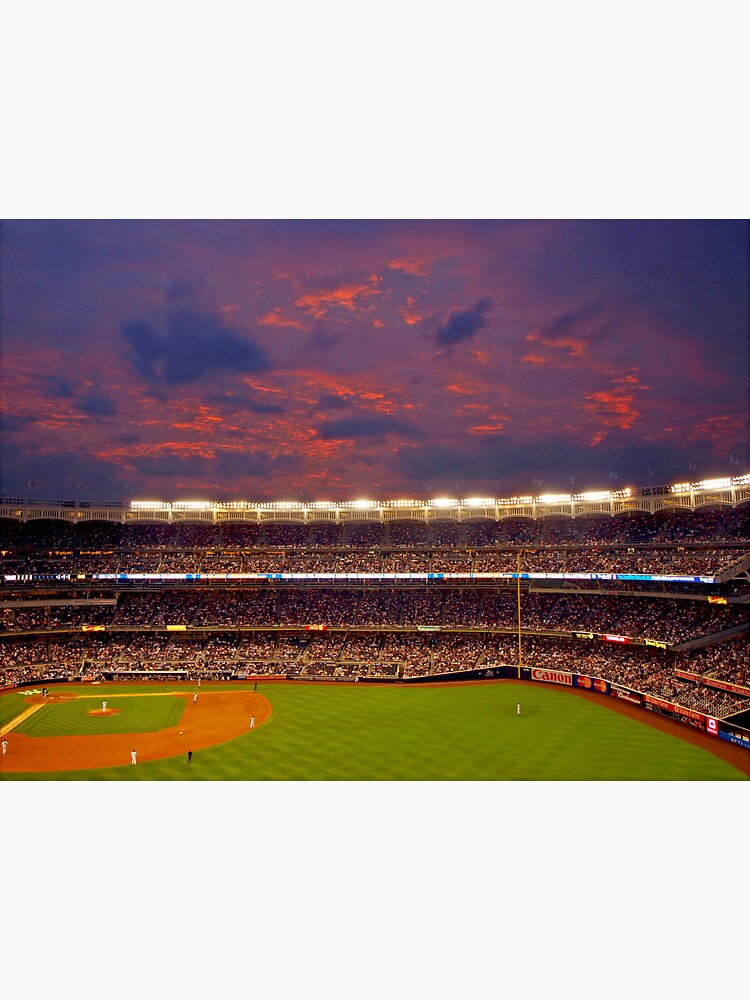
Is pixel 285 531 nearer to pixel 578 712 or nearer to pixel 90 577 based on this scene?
pixel 90 577

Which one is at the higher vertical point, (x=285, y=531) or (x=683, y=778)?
(x=285, y=531)

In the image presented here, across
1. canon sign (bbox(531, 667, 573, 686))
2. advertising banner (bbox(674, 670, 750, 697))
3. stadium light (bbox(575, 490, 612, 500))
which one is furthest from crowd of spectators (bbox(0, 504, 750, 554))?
advertising banner (bbox(674, 670, 750, 697))

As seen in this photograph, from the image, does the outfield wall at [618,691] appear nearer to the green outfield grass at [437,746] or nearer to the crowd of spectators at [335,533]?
the green outfield grass at [437,746]

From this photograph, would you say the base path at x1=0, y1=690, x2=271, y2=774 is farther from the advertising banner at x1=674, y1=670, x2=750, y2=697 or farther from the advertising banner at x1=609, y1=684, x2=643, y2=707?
the advertising banner at x1=674, y1=670, x2=750, y2=697

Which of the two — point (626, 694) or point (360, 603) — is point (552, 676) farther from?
point (360, 603)

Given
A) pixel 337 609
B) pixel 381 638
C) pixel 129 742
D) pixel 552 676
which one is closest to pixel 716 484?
pixel 552 676
